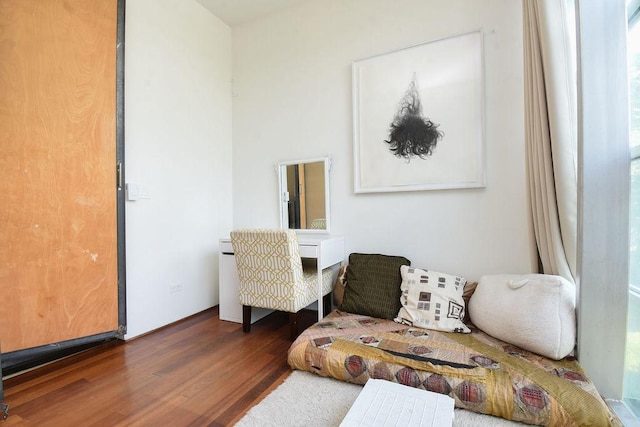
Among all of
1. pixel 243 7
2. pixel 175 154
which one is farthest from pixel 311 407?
pixel 243 7

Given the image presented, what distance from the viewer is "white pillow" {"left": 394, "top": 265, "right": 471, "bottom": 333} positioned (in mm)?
1909

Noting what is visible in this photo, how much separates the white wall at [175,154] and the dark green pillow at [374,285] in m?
1.51

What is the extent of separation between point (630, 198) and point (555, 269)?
1.78 feet

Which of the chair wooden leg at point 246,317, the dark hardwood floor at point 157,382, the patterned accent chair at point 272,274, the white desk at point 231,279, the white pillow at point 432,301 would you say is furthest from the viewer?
the white desk at point 231,279

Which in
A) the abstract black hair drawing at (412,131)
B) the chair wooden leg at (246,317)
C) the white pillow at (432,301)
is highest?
the abstract black hair drawing at (412,131)

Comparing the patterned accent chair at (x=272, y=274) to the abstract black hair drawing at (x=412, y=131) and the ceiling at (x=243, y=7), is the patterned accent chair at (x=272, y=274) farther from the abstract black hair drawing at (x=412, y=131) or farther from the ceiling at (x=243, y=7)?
the ceiling at (x=243, y=7)

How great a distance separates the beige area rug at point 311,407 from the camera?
1276 millimetres

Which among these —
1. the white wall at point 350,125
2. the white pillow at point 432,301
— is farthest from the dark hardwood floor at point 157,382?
the white wall at point 350,125

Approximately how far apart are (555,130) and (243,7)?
295cm

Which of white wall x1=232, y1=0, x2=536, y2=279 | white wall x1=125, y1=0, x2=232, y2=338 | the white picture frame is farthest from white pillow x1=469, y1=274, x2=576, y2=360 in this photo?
white wall x1=125, y1=0, x2=232, y2=338

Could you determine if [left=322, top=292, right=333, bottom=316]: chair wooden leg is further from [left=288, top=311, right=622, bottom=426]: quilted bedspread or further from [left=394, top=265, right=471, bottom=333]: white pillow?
[left=394, top=265, right=471, bottom=333]: white pillow

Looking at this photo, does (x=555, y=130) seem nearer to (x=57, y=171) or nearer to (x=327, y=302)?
(x=327, y=302)

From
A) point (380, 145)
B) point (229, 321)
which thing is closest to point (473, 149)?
point (380, 145)

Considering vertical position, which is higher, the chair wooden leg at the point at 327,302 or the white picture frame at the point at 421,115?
the white picture frame at the point at 421,115
